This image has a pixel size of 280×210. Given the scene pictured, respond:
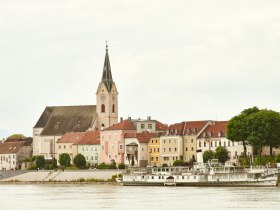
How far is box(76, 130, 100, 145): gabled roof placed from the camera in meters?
170

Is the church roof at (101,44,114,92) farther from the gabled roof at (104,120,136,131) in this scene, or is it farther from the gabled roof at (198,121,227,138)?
the gabled roof at (198,121,227,138)

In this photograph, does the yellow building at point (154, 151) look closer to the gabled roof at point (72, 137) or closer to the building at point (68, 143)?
the building at point (68, 143)

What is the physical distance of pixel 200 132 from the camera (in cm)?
15288

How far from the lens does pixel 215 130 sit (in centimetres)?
15162

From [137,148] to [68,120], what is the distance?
91.7ft

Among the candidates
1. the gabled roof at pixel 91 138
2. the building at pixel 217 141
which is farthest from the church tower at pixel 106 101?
the building at pixel 217 141

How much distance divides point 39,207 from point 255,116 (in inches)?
1953

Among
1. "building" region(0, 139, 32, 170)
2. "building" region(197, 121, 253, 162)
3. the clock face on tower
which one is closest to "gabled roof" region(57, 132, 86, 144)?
the clock face on tower

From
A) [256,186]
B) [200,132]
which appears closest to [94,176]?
[200,132]

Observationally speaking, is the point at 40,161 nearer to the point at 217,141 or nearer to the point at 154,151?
the point at 154,151

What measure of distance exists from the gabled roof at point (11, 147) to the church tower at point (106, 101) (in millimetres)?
16727

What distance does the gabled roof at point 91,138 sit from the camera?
170 m

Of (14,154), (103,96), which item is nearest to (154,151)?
(103,96)

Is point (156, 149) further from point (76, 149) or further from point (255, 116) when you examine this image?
point (255, 116)
